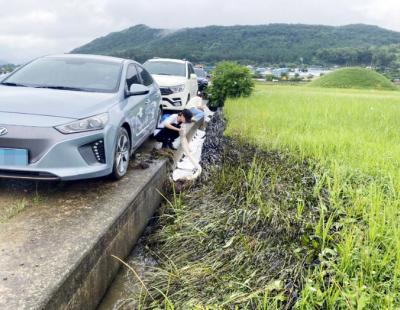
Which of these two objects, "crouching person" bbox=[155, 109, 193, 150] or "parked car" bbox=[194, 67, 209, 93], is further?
"parked car" bbox=[194, 67, 209, 93]

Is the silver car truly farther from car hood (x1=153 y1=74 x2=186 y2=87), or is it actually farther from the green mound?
the green mound

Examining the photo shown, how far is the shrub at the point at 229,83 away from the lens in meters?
13.3

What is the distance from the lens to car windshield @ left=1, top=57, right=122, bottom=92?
176 inches

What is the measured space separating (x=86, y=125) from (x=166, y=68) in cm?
792

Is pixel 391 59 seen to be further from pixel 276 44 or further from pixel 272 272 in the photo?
pixel 272 272

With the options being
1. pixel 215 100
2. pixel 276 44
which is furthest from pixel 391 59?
pixel 215 100

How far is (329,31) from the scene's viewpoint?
9100 cm

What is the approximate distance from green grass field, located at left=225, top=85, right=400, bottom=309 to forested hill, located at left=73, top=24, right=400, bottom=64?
2392 inches

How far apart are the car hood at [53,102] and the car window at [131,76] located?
0.73 meters

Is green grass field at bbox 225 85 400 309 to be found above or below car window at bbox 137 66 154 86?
below

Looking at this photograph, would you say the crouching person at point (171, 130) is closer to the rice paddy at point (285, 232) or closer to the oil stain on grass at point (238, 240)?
the rice paddy at point (285, 232)

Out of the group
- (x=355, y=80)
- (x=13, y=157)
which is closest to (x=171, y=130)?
(x=13, y=157)

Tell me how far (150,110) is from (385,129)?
4.38m

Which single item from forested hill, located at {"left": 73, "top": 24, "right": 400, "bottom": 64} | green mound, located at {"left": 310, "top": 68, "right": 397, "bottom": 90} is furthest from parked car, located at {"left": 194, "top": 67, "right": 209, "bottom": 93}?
forested hill, located at {"left": 73, "top": 24, "right": 400, "bottom": 64}
